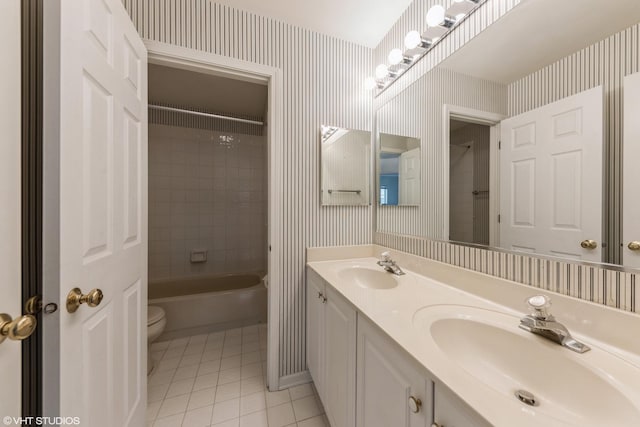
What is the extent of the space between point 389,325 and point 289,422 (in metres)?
1.04

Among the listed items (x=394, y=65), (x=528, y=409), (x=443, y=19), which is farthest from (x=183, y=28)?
(x=528, y=409)

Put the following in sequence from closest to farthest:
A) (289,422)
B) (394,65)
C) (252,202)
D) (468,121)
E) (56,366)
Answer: (56,366) < (468,121) < (289,422) < (394,65) < (252,202)

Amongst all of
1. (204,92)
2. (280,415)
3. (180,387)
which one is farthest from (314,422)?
(204,92)

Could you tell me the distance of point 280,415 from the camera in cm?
134

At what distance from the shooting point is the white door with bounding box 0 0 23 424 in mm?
545

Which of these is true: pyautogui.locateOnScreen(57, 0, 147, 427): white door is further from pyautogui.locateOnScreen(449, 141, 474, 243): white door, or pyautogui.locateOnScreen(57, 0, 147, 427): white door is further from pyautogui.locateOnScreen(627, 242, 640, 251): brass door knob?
pyautogui.locateOnScreen(627, 242, 640, 251): brass door knob

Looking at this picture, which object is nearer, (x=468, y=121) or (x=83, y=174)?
(x=83, y=174)

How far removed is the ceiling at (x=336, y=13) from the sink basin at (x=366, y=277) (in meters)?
1.57

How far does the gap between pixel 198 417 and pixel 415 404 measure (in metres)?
1.35

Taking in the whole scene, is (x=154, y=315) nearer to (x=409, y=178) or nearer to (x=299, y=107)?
(x=299, y=107)

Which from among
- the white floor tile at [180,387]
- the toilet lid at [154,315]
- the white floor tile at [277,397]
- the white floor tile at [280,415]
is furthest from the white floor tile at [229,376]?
the toilet lid at [154,315]

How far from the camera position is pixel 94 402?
0.79 m

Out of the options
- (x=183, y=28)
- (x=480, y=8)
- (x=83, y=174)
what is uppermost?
(x=183, y=28)

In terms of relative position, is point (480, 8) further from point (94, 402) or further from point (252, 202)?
point (252, 202)
